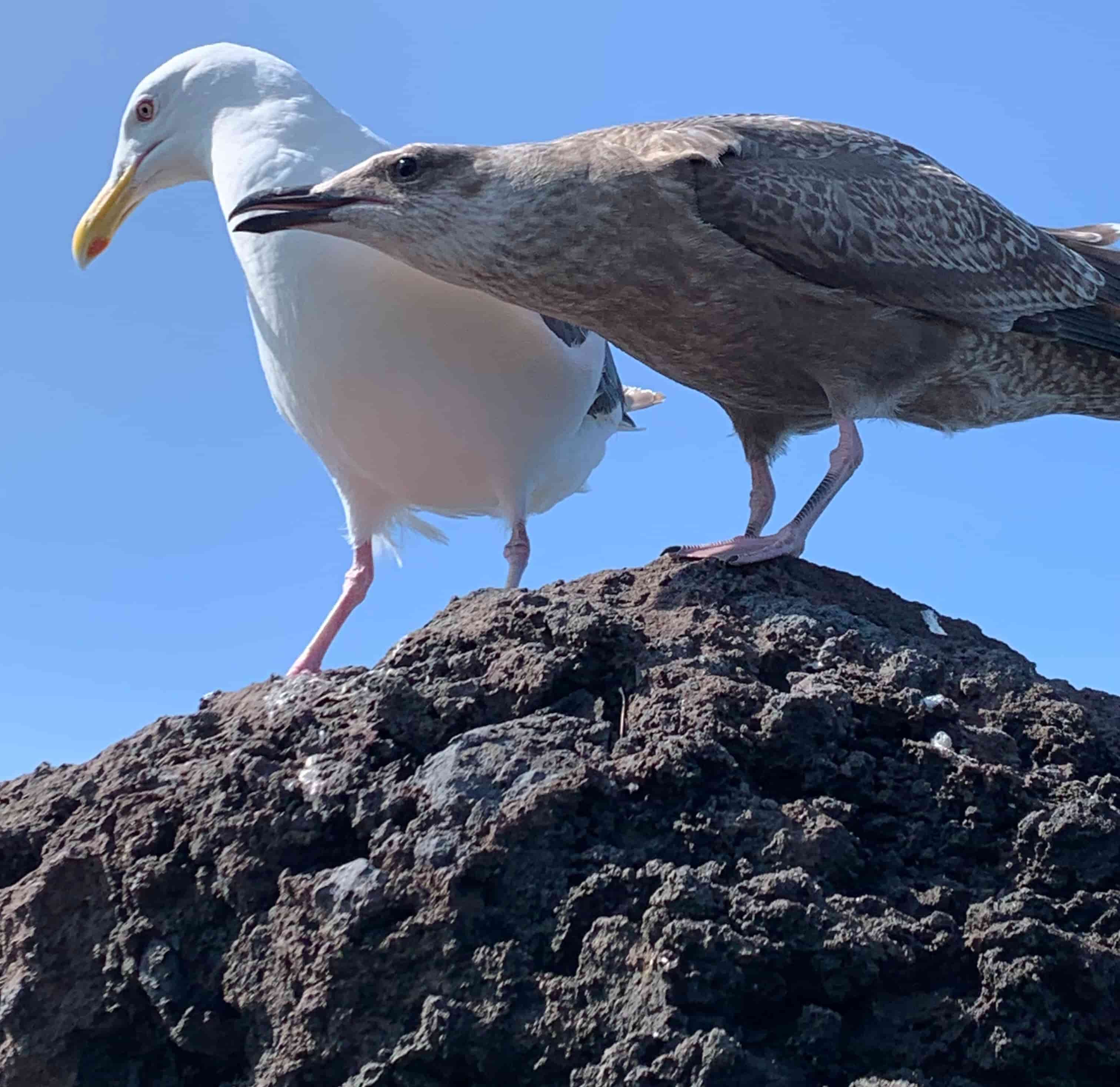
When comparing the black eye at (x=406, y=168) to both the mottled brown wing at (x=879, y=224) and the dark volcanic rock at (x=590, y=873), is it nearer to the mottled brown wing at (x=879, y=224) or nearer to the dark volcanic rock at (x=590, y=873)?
the mottled brown wing at (x=879, y=224)

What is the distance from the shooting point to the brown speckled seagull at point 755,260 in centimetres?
441

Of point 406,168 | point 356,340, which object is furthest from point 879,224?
point 356,340

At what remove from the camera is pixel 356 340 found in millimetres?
5590

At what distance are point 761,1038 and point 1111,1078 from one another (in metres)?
0.70

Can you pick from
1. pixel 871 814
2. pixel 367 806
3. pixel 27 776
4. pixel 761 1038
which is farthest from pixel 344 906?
pixel 27 776

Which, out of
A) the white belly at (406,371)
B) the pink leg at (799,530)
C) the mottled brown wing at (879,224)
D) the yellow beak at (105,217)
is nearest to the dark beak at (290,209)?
the white belly at (406,371)

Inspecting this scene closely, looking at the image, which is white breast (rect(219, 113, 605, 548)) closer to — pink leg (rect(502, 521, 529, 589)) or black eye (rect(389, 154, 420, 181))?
pink leg (rect(502, 521, 529, 589))

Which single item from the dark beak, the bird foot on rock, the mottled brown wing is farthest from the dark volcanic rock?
the dark beak

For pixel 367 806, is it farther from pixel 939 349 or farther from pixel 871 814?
pixel 939 349

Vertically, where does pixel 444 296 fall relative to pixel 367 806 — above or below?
above

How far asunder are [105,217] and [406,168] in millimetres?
2739

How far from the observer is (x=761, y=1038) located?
2547 millimetres

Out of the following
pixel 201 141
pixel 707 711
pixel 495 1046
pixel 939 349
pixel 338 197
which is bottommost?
pixel 495 1046

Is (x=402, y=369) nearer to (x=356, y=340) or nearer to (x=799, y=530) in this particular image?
(x=356, y=340)
